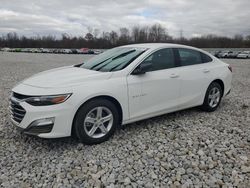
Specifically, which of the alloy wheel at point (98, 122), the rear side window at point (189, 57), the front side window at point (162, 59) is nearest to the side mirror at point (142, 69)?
the front side window at point (162, 59)

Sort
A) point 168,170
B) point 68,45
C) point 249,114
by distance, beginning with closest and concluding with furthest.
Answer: point 168,170
point 249,114
point 68,45

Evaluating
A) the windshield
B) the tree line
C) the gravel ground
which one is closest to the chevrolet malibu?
the windshield

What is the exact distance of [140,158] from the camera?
3006 mm

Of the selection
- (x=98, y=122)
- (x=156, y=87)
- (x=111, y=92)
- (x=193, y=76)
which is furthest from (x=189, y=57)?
(x=98, y=122)

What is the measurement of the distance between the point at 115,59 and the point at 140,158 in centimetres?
180

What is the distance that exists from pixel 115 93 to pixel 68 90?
70 cm

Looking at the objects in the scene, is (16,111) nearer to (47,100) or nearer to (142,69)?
(47,100)

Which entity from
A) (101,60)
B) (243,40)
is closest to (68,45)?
(243,40)

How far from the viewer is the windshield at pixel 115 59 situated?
366 centimetres

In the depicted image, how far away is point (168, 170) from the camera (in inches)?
108

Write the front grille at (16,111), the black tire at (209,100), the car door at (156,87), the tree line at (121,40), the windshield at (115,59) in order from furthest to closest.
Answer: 1. the tree line at (121,40)
2. the black tire at (209,100)
3. the windshield at (115,59)
4. the car door at (156,87)
5. the front grille at (16,111)

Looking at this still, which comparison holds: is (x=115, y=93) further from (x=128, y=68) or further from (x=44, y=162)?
(x=44, y=162)

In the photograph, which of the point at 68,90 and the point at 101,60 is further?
the point at 101,60

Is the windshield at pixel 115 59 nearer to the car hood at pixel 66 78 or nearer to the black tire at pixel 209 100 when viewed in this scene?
the car hood at pixel 66 78
